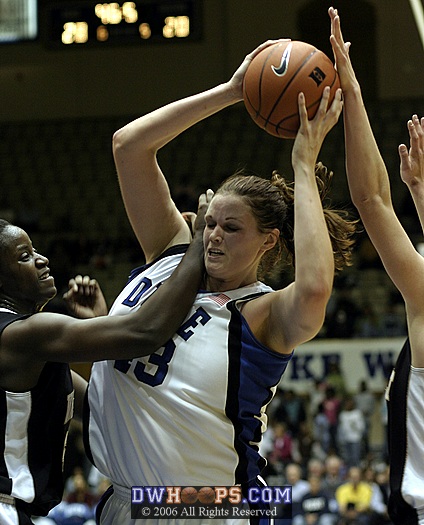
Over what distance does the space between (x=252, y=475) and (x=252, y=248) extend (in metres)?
0.74

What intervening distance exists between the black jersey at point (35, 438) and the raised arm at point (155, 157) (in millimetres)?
567

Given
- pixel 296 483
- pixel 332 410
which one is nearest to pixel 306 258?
pixel 296 483

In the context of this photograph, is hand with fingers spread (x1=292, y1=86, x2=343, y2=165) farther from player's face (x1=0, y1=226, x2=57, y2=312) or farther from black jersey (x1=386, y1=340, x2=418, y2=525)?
player's face (x1=0, y1=226, x2=57, y2=312)

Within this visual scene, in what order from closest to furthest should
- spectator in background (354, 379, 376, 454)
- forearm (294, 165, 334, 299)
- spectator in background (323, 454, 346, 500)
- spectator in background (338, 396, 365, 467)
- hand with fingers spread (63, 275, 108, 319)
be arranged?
1. forearm (294, 165, 334, 299)
2. hand with fingers spread (63, 275, 108, 319)
3. spectator in background (323, 454, 346, 500)
4. spectator in background (338, 396, 365, 467)
5. spectator in background (354, 379, 376, 454)

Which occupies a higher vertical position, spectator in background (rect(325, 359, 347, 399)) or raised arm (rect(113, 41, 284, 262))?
raised arm (rect(113, 41, 284, 262))

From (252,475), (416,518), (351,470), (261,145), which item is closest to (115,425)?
(252,475)

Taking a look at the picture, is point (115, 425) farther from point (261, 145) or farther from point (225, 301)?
point (261, 145)

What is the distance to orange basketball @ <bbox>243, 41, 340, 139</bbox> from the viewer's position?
9.02 feet

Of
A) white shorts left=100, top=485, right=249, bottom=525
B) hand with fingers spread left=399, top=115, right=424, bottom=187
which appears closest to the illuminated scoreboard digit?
hand with fingers spread left=399, top=115, right=424, bottom=187

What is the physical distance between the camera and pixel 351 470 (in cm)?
1061

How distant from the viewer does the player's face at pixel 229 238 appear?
2812 millimetres

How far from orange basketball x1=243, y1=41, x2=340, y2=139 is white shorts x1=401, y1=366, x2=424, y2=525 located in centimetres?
94

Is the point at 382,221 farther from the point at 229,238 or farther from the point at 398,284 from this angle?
the point at 229,238

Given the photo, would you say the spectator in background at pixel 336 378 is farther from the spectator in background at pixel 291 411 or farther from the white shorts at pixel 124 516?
the white shorts at pixel 124 516
